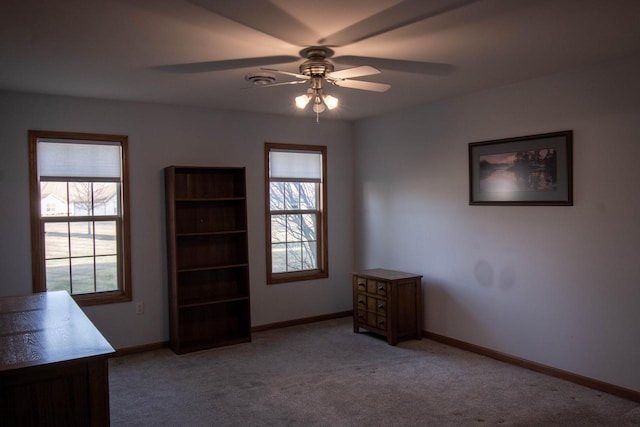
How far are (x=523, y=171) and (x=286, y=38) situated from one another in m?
2.39

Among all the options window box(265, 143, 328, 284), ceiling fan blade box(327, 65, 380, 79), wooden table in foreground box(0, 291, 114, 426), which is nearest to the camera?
wooden table in foreground box(0, 291, 114, 426)

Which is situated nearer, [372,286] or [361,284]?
[372,286]

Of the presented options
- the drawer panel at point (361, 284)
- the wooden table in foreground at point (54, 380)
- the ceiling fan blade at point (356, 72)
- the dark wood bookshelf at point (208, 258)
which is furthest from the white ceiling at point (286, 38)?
the drawer panel at point (361, 284)

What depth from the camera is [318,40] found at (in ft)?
9.79

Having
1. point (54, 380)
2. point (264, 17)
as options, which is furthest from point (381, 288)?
point (54, 380)

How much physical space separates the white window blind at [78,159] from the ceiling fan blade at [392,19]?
2.61 metres

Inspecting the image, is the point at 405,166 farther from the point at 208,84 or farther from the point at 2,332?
the point at 2,332

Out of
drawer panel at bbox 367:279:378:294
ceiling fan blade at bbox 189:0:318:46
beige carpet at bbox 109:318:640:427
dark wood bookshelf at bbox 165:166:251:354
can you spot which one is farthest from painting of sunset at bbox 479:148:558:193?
dark wood bookshelf at bbox 165:166:251:354

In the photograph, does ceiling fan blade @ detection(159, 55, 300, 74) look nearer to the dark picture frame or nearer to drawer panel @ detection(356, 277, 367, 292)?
the dark picture frame

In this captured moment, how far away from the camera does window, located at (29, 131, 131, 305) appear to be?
4312 mm

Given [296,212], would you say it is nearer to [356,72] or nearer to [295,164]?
[295,164]

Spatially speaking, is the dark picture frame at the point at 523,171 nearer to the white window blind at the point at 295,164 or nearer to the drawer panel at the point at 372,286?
the drawer panel at the point at 372,286

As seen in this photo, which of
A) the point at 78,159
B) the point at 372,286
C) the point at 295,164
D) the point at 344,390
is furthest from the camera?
the point at 295,164

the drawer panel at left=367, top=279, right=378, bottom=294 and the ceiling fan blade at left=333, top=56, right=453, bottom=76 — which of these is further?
the drawer panel at left=367, top=279, right=378, bottom=294
